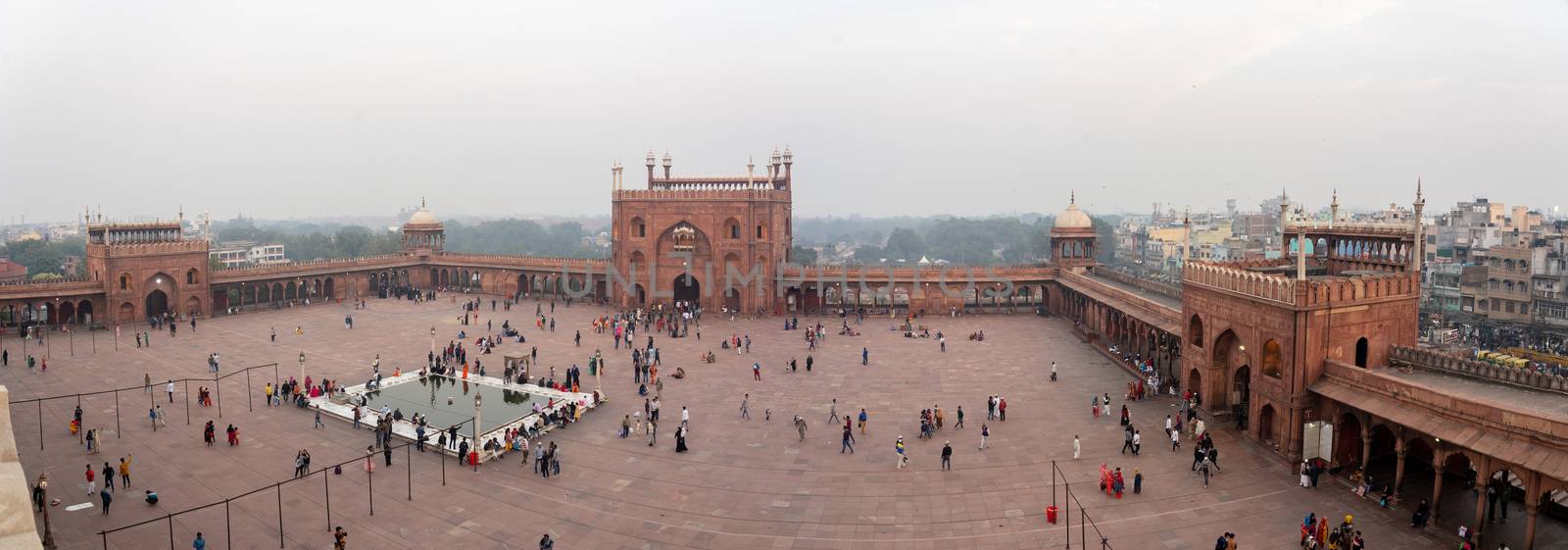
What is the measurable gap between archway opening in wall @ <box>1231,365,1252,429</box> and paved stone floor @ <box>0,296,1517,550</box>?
4.54 ft

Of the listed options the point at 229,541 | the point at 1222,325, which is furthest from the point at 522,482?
the point at 1222,325

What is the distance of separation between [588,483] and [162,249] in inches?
1466

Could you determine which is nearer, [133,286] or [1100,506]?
[1100,506]

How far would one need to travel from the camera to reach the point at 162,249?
4388 centimetres

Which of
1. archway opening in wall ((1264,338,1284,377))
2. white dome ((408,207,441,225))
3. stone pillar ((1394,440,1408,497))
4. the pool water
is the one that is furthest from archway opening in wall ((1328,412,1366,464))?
white dome ((408,207,441,225))

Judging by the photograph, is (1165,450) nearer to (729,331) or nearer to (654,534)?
(654,534)

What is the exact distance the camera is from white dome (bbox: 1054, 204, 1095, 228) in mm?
47938

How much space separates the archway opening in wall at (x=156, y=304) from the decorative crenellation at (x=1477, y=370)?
168 feet

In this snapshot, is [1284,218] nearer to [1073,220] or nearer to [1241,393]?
[1241,393]

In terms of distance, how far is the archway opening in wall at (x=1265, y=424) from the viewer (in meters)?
20.8

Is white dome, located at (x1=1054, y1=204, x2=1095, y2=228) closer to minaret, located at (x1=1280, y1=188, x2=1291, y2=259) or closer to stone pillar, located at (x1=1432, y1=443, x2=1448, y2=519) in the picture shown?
minaret, located at (x1=1280, y1=188, x2=1291, y2=259)

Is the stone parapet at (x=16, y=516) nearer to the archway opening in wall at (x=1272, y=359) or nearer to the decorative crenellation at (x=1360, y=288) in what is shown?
the decorative crenellation at (x=1360, y=288)

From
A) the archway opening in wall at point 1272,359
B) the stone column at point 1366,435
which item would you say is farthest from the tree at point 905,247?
the stone column at point 1366,435

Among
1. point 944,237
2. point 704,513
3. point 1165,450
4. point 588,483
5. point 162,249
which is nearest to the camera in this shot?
point 704,513
